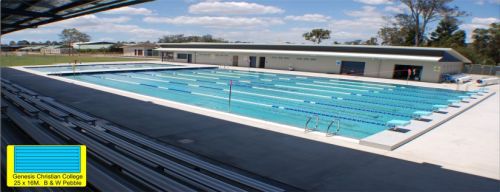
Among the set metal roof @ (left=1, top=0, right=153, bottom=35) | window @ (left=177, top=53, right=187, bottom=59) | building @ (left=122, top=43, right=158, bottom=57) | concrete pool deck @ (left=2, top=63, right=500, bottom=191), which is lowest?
concrete pool deck @ (left=2, top=63, right=500, bottom=191)

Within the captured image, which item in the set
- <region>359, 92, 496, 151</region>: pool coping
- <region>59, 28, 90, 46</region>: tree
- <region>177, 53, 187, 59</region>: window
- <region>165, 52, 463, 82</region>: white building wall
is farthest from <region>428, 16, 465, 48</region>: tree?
<region>59, 28, 90, 46</region>: tree

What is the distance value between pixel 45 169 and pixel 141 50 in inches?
2534

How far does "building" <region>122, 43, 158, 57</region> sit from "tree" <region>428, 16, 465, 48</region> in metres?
54.1

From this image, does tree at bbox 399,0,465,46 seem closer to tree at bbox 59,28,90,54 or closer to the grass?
the grass

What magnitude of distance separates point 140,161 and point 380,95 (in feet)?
56.1

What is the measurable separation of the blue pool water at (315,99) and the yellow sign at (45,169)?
25.4ft

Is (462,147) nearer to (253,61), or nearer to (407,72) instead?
(407,72)

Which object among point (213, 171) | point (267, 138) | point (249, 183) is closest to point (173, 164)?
point (213, 171)

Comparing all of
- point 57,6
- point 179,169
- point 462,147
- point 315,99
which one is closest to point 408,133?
point 462,147

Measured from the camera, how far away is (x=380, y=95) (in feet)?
62.0

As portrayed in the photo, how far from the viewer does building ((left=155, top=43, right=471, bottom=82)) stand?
1016 inches

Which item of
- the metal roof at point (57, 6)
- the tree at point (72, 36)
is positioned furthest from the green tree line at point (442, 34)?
the tree at point (72, 36)

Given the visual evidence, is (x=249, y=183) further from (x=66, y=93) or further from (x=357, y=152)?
(x=66, y=93)

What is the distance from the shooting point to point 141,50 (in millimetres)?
64312
